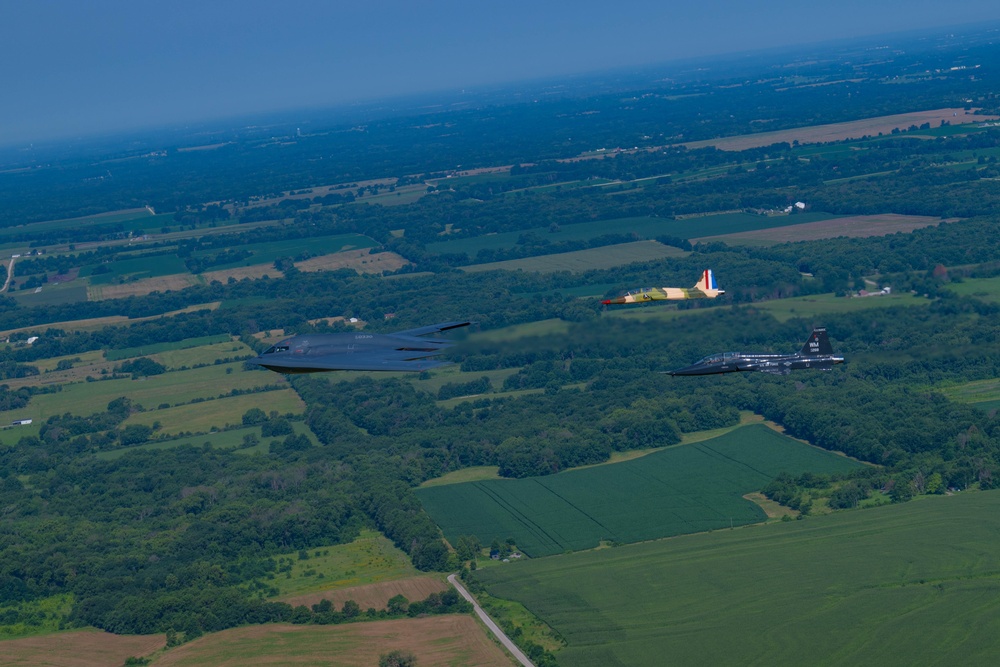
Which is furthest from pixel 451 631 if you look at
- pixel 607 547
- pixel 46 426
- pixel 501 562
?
pixel 46 426

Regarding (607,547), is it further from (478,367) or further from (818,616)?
(478,367)

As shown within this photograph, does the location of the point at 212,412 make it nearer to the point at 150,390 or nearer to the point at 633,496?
the point at 150,390

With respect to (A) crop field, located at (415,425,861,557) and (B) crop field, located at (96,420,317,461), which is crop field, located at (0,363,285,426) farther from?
(A) crop field, located at (415,425,861,557)

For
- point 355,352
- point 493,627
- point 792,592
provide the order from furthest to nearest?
point 792,592 < point 493,627 < point 355,352

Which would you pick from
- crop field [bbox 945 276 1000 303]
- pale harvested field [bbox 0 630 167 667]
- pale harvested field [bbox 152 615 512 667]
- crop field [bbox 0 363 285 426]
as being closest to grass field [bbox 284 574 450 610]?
pale harvested field [bbox 152 615 512 667]

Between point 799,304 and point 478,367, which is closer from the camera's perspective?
point 799,304

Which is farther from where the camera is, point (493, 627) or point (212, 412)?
point (212, 412)

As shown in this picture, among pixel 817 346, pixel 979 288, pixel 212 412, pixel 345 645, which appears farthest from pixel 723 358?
pixel 979 288
